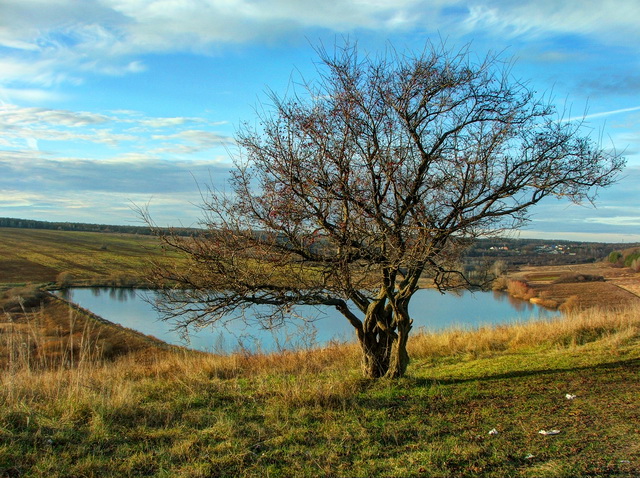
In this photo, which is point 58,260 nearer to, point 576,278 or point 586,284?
point 576,278

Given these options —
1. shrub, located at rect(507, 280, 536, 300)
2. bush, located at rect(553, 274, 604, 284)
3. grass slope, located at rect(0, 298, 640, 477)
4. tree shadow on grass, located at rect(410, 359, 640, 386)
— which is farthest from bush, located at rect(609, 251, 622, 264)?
tree shadow on grass, located at rect(410, 359, 640, 386)

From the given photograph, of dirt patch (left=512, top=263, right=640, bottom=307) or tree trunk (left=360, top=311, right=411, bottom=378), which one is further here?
dirt patch (left=512, top=263, right=640, bottom=307)

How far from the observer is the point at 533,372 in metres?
7.21

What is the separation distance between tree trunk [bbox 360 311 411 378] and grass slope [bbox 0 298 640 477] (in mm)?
279

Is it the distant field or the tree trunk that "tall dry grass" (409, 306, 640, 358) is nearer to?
the tree trunk

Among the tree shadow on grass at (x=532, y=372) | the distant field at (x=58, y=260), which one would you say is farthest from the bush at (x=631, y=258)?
the distant field at (x=58, y=260)

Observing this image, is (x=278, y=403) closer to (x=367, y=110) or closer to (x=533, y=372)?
(x=367, y=110)

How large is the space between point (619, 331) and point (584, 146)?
6.03 metres

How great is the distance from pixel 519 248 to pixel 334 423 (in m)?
5.48

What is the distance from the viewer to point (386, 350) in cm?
686

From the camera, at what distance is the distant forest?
23.2 ft

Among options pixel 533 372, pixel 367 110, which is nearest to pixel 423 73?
pixel 367 110

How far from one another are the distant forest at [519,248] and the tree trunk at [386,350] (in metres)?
1.76

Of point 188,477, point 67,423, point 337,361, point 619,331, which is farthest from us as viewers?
point 619,331
